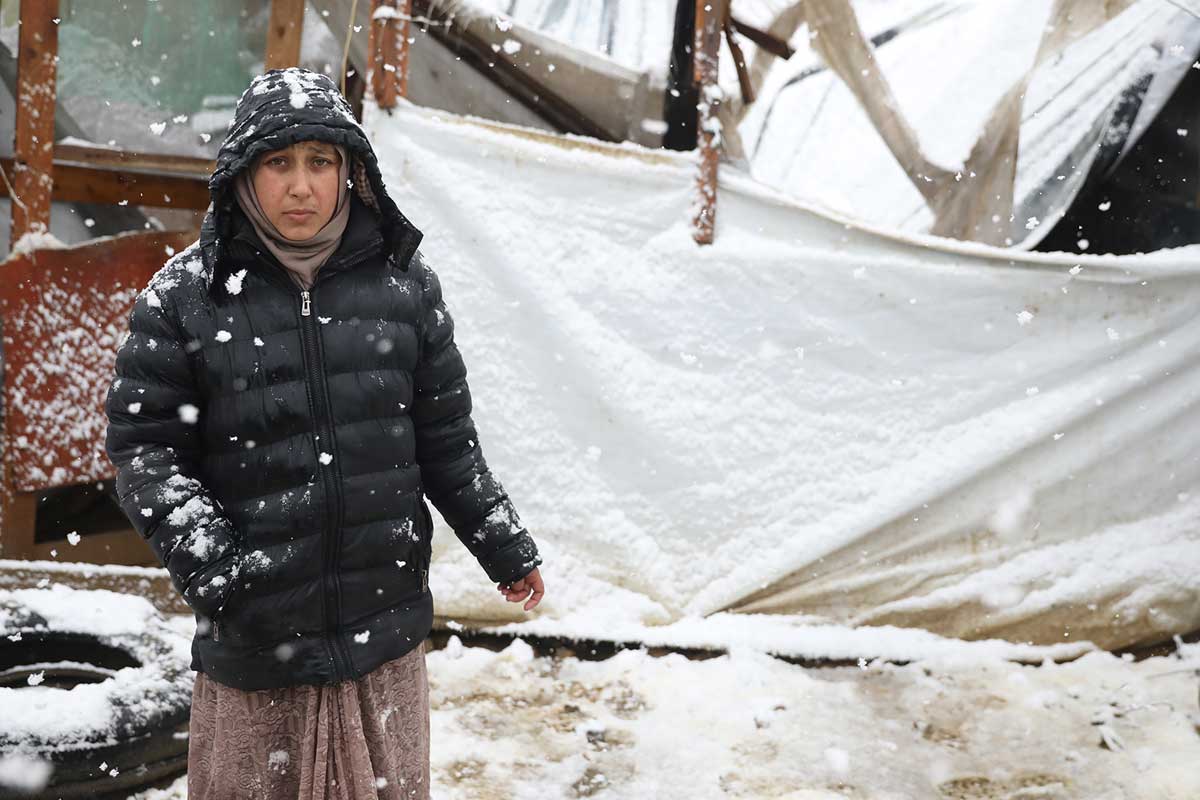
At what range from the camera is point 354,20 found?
4.47 m

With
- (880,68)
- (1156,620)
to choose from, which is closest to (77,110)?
(880,68)

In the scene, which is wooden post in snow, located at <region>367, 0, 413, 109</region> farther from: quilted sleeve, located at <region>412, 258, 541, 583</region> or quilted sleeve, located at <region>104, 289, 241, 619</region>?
quilted sleeve, located at <region>104, 289, 241, 619</region>

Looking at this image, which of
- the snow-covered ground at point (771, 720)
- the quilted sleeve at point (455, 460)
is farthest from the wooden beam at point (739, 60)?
the quilted sleeve at point (455, 460)

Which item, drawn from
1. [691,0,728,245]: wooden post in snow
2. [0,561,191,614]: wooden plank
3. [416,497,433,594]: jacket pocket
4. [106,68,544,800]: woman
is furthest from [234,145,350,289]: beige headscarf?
[0,561,191,614]: wooden plank

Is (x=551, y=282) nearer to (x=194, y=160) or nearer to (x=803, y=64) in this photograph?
(x=803, y=64)

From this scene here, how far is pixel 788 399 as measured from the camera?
4.06m

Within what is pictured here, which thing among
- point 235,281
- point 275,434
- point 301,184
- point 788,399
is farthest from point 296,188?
point 788,399

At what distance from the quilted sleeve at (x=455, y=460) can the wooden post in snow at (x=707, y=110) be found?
2123 mm

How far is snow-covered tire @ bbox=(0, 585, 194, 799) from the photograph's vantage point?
2641 mm

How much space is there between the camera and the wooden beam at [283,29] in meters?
4.38

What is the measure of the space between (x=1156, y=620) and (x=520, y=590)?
314cm

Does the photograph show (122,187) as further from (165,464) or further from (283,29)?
(165,464)

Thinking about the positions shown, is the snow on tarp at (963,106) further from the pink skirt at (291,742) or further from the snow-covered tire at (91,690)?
the pink skirt at (291,742)

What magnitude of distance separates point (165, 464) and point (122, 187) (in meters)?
3.29
